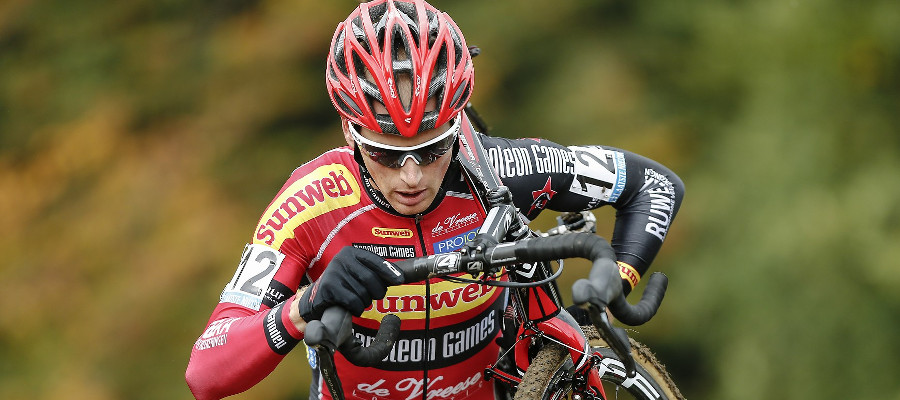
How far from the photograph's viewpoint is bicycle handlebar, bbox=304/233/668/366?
7.18ft

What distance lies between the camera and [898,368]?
7578 mm

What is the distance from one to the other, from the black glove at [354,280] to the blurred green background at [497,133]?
5.50m

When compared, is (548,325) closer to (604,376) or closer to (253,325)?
(604,376)

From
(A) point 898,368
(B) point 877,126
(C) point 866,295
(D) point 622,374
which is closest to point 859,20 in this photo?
(B) point 877,126

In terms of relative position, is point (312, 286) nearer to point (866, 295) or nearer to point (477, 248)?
point (477, 248)

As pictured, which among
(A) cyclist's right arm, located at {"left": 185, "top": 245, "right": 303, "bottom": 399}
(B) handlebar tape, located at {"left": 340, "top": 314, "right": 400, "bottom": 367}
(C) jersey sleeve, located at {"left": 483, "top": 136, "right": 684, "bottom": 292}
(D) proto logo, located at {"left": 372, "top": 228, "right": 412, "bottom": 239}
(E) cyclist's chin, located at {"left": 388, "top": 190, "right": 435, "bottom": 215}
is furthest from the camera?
(C) jersey sleeve, located at {"left": 483, "top": 136, "right": 684, "bottom": 292}

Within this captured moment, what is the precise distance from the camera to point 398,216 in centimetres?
329

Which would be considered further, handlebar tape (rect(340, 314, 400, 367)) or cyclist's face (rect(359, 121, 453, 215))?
cyclist's face (rect(359, 121, 453, 215))

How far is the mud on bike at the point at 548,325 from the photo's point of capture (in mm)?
2320

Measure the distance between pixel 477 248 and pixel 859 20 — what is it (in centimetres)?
640

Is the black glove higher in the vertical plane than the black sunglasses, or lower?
lower

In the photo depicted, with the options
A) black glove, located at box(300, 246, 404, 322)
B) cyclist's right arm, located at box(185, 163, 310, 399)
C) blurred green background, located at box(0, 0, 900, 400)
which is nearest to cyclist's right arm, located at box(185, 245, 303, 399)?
cyclist's right arm, located at box(185, 163, 310, 399)

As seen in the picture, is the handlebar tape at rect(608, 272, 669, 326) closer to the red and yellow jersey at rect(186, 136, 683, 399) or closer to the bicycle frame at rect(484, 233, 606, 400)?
the bicycle frame at rect(484, 233, 606, 400)

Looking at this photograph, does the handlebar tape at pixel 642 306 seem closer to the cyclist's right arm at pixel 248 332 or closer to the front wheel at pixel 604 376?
the front wheel at pixel 604 376
